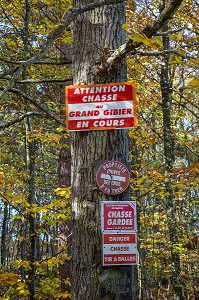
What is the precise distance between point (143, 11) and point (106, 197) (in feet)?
26.2

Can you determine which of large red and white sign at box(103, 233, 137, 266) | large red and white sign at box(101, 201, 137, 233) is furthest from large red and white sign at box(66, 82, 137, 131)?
large red and white sign at box(103, 233, 137, 266)

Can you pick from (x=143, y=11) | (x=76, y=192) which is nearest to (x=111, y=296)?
(x=76, y=192)

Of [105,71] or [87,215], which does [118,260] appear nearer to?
[87,215]

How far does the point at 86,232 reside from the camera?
92.4 inches

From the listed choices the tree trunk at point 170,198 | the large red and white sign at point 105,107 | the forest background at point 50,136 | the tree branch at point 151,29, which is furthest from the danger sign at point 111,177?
the tree trunk at point 170,198

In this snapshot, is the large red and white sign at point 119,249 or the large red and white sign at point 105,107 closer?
the large red and white sign at point 119,249

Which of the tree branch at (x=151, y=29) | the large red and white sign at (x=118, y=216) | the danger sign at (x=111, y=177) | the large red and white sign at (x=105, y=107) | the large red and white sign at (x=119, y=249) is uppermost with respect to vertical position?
the tree branch at (x=151, y=29)

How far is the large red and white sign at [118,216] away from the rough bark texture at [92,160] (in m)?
0.05

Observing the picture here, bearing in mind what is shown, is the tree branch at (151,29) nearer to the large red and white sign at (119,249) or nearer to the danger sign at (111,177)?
the danger sign at (111,177)

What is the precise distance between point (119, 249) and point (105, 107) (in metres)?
1.03

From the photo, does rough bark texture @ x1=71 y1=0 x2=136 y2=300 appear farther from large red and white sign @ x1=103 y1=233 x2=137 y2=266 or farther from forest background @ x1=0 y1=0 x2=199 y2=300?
forest background @ x1=0 y1=0 x2=199 y2=300

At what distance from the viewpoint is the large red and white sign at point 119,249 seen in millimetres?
2264

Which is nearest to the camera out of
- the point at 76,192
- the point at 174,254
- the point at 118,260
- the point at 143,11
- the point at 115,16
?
the point at 118,260

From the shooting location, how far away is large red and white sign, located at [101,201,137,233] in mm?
2324
